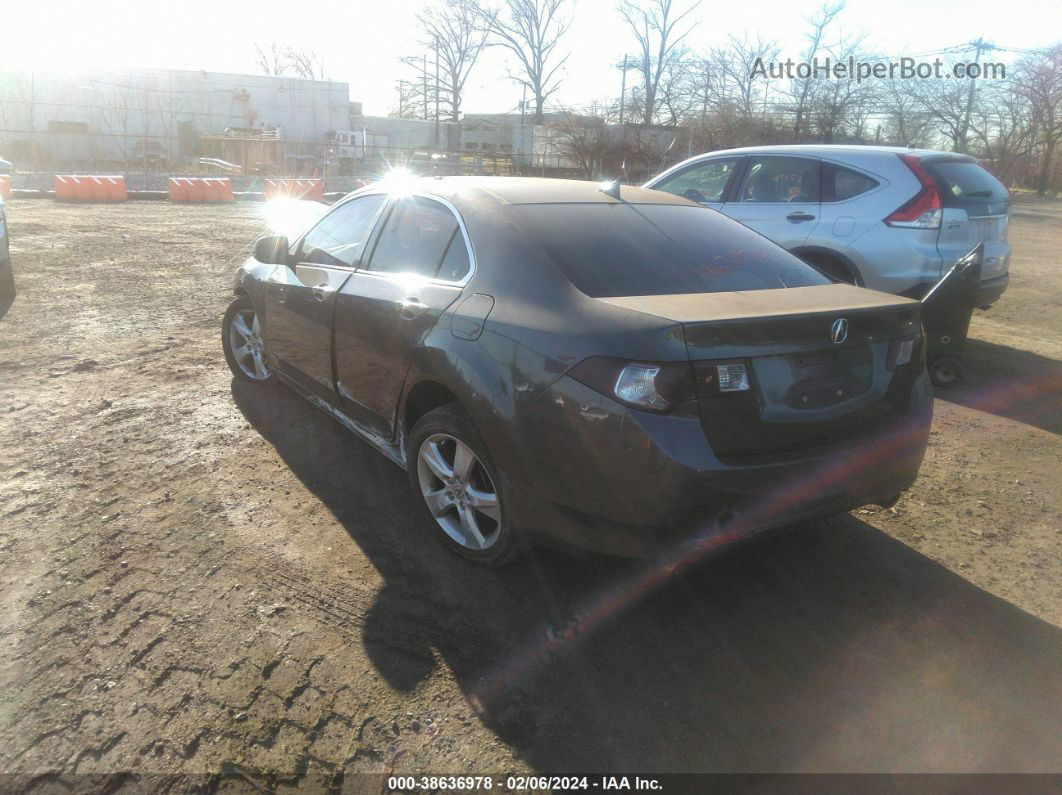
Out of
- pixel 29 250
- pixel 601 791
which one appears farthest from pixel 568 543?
pixel 29 250

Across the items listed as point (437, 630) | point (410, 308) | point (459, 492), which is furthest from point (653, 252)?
point (437, 630)

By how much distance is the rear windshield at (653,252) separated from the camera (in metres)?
2.98

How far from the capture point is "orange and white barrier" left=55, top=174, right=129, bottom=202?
64.0 ft

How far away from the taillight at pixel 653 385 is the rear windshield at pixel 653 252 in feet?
1.53

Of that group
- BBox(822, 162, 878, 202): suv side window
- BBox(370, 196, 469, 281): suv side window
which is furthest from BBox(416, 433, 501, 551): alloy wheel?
BBox(822, 162, 878, 202): suv side window

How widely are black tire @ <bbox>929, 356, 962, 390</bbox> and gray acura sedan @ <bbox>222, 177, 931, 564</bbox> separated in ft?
9.58

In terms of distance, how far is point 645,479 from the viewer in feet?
8.04

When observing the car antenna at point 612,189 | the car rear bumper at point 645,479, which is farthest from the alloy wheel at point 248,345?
the car rear bumper at point 645,479

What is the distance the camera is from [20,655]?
2578mm

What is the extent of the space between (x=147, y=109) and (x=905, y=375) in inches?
1780

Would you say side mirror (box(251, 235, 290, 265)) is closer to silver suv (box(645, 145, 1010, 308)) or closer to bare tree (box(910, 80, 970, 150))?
silver suv (box(645, 145, 1010, 308))

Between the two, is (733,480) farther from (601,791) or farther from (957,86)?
(957,86)

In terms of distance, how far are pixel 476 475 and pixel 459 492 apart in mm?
124

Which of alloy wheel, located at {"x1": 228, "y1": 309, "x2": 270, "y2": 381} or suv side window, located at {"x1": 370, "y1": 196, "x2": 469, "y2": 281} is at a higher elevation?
suv side window, located at {"x1": 370, "y1": 196, "x2": 469, "y2": 281}
